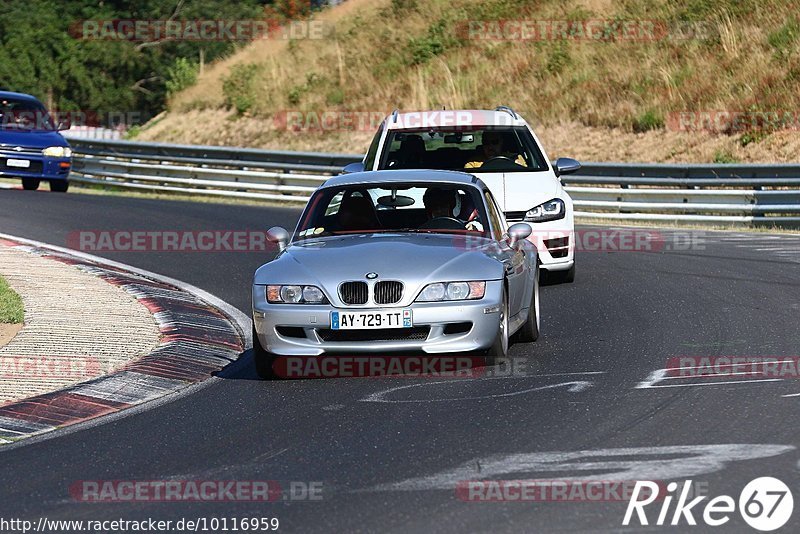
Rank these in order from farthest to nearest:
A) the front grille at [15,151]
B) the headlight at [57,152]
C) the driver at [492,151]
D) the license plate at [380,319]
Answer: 1. the headlight at [57,152]
2. the front grille at [15,151]
3. the driver at [492,151]
4. the license plate at [380,319]

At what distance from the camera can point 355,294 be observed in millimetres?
9109

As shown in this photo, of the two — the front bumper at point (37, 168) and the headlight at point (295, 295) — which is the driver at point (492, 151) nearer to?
the headlight at point (295, 295)

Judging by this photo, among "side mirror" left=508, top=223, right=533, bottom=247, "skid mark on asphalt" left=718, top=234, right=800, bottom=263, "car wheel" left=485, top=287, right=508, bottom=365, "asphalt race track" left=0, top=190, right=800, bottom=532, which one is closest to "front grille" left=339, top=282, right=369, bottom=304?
"asphalt race track" left=0, top=190, right=800, bottom=532

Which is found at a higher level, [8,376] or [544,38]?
[544,38]

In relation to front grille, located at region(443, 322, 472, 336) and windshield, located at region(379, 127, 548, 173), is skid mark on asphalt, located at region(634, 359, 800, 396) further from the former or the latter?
windshield, located at region(379, 127, 548, 173)

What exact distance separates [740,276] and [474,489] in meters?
9.12

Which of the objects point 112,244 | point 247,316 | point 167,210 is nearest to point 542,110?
point 167,210

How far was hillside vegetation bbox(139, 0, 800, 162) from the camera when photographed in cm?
2964

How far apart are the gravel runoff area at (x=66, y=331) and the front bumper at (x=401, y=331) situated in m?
1.31

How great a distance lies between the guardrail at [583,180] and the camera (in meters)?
21.1

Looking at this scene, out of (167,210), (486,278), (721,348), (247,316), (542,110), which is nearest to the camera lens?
(486,278)

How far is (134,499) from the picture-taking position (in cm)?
621

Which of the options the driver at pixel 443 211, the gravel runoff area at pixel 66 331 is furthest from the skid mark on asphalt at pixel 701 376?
the gravel runoff area at pixel 66 331

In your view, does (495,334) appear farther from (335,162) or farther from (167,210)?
(335,162)
